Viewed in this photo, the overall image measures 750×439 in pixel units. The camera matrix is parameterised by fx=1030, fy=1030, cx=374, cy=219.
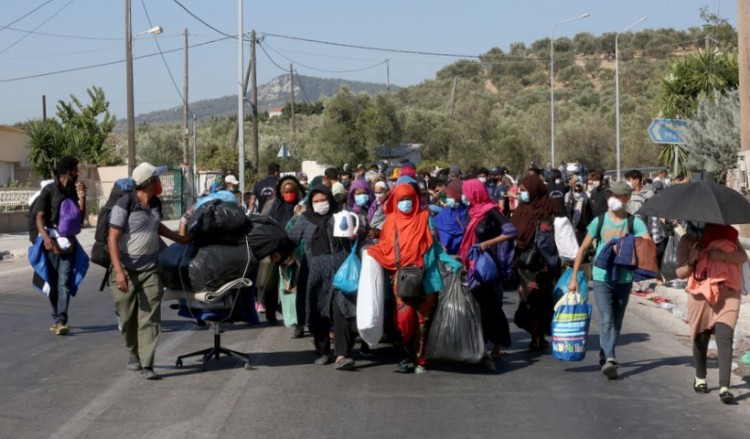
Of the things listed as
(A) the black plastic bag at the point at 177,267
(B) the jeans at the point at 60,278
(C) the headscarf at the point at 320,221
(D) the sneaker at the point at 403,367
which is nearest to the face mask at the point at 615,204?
(D) the sneaker at the point at 403,367

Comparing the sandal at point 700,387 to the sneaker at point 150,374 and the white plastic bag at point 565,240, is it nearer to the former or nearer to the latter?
the white plastic bag at point 565,240

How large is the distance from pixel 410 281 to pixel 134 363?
252 cm

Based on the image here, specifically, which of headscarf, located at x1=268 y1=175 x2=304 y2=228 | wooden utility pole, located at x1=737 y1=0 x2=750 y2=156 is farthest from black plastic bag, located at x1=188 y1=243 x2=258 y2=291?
wooden utility pole, located at x1=737 y1=0 x2=750 y2=156

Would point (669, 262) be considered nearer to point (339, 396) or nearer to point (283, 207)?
point (283, 207)

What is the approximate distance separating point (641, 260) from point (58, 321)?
636 cm

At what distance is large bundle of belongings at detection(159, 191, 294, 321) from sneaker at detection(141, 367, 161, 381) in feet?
1.99

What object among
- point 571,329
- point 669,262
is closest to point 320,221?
point 571,329

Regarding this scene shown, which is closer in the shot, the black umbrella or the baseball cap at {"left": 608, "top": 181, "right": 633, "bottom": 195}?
the black umbrella

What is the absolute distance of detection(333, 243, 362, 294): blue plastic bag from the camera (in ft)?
28.9

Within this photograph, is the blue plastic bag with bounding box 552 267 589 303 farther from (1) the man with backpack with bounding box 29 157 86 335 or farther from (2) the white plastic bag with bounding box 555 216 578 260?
(1) the man with backpack with bounding box 29 157 86 335

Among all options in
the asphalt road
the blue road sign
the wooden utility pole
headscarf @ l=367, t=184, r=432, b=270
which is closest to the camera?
the asphalt road

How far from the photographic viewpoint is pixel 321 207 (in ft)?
31.3

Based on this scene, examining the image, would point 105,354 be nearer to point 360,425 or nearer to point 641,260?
point 360,425

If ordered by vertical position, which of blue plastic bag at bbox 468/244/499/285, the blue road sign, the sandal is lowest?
the sandal
